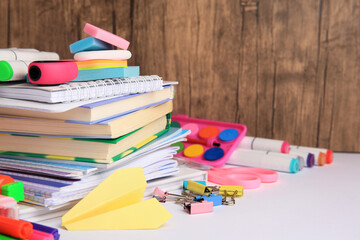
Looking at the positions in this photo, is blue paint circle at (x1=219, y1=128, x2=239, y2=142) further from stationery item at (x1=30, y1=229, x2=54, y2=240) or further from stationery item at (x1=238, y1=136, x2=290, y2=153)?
stationery item at (x1=30, y1=229, x2=54, y2=240)

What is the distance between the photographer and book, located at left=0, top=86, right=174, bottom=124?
2.75ft

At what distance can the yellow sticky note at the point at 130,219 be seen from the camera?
81 centimetres

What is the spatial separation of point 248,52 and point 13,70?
2.89ft

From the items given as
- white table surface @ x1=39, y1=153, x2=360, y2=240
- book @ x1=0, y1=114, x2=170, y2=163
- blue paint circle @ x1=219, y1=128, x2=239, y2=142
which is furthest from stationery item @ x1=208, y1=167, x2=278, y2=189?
book @ x1=0, y1=114, x2=170, y2=163

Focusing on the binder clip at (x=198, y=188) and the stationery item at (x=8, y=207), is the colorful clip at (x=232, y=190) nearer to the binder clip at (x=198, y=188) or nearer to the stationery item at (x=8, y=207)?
the binder clip at (x=198, y=188)

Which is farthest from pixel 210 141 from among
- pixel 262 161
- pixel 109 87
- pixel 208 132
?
pixel 109 87

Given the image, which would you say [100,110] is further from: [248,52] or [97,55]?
[248,52]

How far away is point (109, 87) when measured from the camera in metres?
0.92

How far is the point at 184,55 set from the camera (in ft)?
5.26

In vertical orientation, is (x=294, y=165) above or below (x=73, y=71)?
below

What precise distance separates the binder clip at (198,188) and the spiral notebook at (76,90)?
240mm

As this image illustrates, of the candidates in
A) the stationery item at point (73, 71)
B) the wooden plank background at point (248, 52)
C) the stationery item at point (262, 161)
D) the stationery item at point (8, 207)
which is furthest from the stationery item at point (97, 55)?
the wooden plank background at point (248, 52)

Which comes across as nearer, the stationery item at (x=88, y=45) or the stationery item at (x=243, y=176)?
the stationery item at (x=88, y=45)

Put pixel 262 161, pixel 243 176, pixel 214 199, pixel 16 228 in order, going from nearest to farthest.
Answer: pixel 16 228, pixel 214 199, pixel 243 176, pixel 262 161
